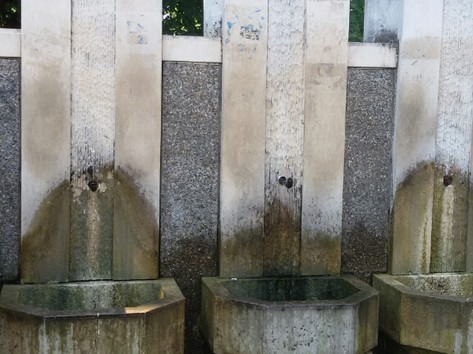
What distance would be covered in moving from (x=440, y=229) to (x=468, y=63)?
4.46ft

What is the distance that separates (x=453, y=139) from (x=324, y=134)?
1100mm

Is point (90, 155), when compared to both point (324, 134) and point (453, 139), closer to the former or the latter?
point (324, 134)

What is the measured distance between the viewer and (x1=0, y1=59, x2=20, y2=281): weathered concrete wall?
5488mm

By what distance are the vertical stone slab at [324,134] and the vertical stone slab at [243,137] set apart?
37cm

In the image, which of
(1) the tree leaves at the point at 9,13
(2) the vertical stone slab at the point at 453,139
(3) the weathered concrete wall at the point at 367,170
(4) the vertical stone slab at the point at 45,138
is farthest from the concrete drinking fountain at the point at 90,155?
(1) the tree leaves at the point at 9,13

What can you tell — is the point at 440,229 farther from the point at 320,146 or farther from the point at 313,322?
the point at 313,322

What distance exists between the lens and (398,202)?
619cm

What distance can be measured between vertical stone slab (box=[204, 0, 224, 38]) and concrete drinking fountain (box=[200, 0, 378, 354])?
0.45 ft

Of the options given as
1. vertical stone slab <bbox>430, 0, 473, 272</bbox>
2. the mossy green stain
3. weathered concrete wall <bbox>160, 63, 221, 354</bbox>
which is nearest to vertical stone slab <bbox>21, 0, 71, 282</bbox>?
the mossy green stain

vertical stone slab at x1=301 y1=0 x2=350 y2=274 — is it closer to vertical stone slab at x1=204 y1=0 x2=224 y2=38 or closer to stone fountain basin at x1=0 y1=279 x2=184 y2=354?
vertical stone slab at x1=204 y1=0 x2=224 y2=38

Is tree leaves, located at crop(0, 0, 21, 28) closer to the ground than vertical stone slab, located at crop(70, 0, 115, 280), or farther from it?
farther from it

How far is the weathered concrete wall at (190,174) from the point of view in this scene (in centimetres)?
580

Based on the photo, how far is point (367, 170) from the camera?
20.3 feet

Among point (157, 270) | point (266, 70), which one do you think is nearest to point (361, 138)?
point (266, 70)
